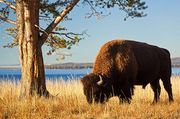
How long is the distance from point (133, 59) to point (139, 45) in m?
1.37

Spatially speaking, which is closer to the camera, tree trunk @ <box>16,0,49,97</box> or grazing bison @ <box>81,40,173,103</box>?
grazing bison @ <box>81,40,173,103</box>

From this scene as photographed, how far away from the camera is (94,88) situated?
11.9 meters

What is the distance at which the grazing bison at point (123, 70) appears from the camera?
12117mm

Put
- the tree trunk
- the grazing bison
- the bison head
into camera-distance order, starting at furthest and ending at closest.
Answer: the tree trunk → the grazing bison → the bison head

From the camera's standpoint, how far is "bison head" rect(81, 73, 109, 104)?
1169 cm

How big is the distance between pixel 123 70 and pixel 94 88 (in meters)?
1.63

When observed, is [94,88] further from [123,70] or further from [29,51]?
[29,51]

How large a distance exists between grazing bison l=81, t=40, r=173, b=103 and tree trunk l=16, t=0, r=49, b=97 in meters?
3.11

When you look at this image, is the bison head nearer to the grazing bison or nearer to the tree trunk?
the grazing bison

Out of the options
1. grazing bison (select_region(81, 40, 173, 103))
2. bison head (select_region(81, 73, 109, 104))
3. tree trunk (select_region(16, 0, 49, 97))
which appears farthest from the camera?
tree trunk (select_region(16, 0, 49, 97))

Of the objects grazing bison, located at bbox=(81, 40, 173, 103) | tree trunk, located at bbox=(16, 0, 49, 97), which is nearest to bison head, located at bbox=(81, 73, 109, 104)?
grazing bison, located at bbox=(81, 40, 173, 103)

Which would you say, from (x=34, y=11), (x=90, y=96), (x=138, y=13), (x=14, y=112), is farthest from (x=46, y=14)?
(x=14, y=112)

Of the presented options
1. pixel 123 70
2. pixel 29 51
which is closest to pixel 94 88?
pixel 123 70

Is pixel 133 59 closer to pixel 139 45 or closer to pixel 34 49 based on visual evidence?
pixel 139 45
